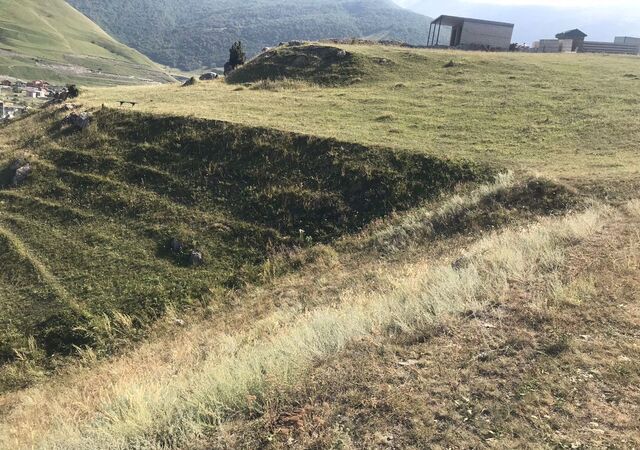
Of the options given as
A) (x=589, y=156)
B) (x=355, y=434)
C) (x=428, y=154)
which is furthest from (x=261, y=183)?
(x=355, y=434)

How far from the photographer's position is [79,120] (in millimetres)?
28188

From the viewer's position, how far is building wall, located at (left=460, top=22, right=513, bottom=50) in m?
58.3

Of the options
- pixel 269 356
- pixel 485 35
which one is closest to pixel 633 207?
pixel 269 356

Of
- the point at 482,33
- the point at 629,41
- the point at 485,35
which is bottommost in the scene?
the point at 485,35

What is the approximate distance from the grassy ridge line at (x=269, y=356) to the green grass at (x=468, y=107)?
8.51 meters

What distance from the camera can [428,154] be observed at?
2044 centimetres

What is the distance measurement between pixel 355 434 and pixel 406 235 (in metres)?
11.3

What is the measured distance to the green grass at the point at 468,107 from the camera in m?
20.8

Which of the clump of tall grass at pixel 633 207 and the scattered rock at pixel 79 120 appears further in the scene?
the scattered rock at pixel 79 120

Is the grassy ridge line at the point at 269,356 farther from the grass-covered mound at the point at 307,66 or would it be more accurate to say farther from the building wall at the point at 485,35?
the building wall at the point at 485,35

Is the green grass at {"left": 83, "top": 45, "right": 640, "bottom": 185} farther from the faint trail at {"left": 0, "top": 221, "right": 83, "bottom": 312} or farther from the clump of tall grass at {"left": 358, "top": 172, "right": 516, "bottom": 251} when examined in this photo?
the faint trail at {"left": 0, "top": 221, "right": 83, "bottom": 312}

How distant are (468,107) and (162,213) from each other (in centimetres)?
2016

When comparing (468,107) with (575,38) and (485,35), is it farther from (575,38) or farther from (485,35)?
(575,38)

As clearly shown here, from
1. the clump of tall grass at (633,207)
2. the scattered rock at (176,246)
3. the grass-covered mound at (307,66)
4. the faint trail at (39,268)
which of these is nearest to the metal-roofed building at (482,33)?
the grass-covered mound at (307,66)
